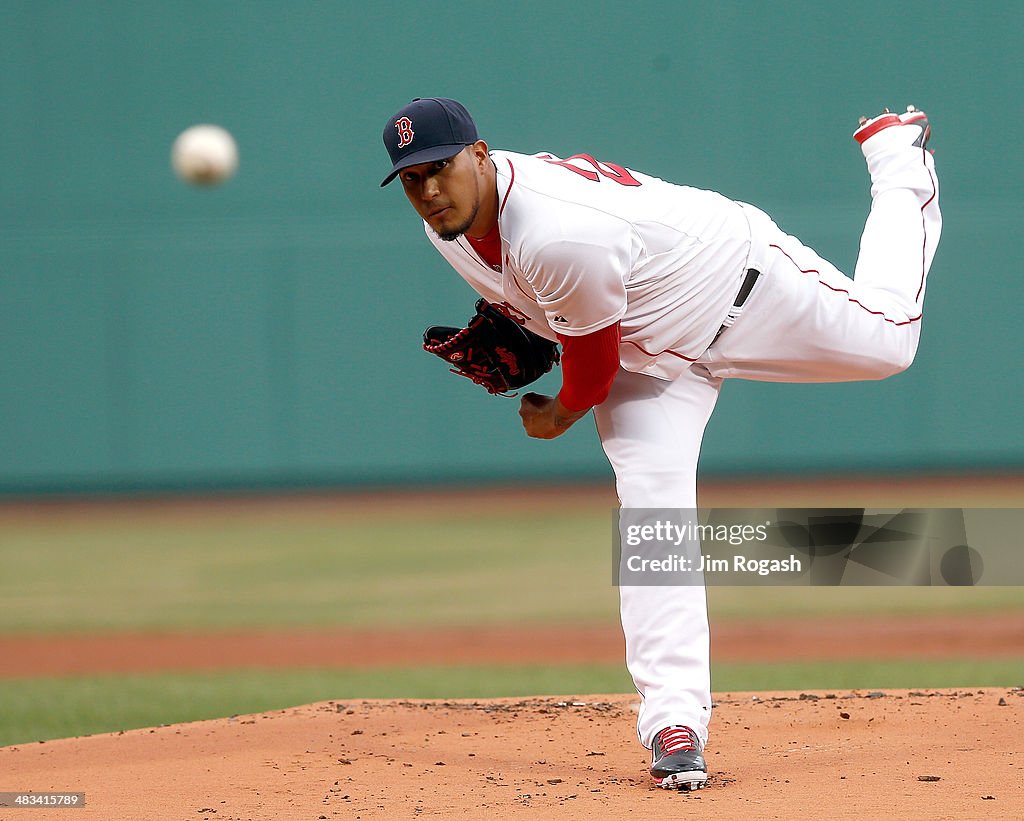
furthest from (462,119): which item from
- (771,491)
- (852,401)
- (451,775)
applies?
(852,401)

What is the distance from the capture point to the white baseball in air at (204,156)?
7.70 metres

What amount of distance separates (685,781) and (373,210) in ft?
21.3

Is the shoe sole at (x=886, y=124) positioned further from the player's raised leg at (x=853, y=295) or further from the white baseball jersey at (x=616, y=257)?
the white baseball jersey at (x=616, y=257)

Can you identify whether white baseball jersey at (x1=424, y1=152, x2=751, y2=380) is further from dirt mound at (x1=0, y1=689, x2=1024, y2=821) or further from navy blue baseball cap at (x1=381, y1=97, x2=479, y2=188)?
dirt mound at (x1=0, y1=689, x2=1024, y2=821)

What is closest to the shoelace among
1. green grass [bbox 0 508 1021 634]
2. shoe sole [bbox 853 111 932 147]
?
shoe sole [bbox 853 111 932 147]

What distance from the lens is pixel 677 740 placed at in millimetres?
2299

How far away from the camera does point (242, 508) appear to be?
8141 millimetres

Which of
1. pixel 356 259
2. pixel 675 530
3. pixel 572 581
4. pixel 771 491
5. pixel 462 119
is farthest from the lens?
pixel 356 259

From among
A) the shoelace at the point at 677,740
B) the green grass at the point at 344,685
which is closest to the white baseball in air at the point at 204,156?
the green grass at the point at 344,685

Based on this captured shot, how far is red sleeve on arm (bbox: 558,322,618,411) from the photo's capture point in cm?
231

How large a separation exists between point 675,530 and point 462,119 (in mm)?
880

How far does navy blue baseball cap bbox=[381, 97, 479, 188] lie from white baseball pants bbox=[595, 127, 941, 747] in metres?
0.64

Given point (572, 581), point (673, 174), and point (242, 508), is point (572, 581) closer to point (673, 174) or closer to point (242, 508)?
point (242, 508)

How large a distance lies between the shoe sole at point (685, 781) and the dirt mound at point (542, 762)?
29mm
